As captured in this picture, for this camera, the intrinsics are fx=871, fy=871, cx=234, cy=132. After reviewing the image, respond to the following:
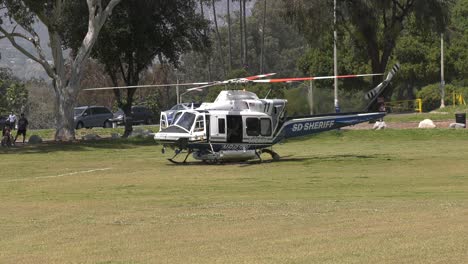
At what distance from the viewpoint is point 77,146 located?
146 ft

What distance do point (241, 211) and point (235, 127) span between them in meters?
15.6

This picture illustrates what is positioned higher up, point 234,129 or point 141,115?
point 141,115

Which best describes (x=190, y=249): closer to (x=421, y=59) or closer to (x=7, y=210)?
(x=7, y=210)

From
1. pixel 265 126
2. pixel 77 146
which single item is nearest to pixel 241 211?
pixel 265 126

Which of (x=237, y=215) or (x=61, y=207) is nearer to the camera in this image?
(x=237, y=215)

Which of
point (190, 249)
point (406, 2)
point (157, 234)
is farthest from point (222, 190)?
point (406, 2)

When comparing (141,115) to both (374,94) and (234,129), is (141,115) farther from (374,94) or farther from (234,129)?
(234,129)

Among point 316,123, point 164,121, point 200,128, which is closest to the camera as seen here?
point 200,128

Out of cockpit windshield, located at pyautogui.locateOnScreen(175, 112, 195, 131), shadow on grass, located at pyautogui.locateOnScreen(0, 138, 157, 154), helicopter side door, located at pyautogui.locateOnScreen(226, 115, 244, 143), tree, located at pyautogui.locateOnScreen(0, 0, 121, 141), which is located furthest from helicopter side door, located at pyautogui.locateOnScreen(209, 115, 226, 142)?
tree, located at pyautogui.locateOnScreen(0, 0, 121, 141)

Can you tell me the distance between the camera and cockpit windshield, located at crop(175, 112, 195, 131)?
103 ft

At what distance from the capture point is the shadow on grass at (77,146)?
1660 inches

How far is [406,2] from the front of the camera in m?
59.8

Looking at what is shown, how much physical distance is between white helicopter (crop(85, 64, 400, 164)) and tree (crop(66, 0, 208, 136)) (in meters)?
22.4

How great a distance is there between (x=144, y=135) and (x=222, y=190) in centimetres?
3156
